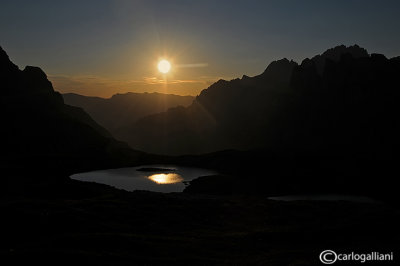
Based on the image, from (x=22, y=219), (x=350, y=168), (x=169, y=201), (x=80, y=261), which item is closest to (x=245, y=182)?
(x=350, y=168)

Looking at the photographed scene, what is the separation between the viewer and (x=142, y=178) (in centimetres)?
17325

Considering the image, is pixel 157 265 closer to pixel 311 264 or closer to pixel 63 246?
pixel 63 246

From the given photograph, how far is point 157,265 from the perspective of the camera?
42.1 m

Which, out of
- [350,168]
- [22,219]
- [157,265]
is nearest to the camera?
[157,265]

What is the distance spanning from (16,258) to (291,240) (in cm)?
3916
